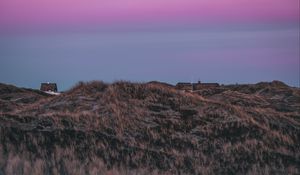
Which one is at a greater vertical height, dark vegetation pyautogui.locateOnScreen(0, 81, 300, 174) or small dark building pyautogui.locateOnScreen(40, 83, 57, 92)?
small dark building pyautogui.locateOnScreen(40, 83, 57, 92)

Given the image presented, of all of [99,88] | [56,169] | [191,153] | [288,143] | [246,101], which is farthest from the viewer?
[246,101]

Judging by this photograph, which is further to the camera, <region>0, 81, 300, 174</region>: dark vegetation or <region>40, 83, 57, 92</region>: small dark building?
<region>40, 83, 57, 92</region>: small dark building

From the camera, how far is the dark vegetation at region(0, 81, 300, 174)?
16828mm

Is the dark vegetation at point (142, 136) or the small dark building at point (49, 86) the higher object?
the small dark building at point (49, 86)

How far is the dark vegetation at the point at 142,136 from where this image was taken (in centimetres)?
1683

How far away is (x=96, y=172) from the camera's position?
51.2 ft

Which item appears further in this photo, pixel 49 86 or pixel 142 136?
pixel 49 86

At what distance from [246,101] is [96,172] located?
22591 millimetres

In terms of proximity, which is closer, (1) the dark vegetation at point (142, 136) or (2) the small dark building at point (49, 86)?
(1) the dark vegetation at point (142, 136)

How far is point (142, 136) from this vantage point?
64.6 feet

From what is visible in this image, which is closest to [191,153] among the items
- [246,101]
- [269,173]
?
[269,173]

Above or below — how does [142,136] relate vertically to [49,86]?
below

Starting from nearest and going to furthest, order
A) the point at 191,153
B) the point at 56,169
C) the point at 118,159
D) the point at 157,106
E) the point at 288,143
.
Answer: the point at 56,169 < the point at 118,159 < the point at 191,153 < the point at 288,143 < the point at 157,106

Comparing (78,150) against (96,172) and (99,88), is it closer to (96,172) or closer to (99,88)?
(96,172)
